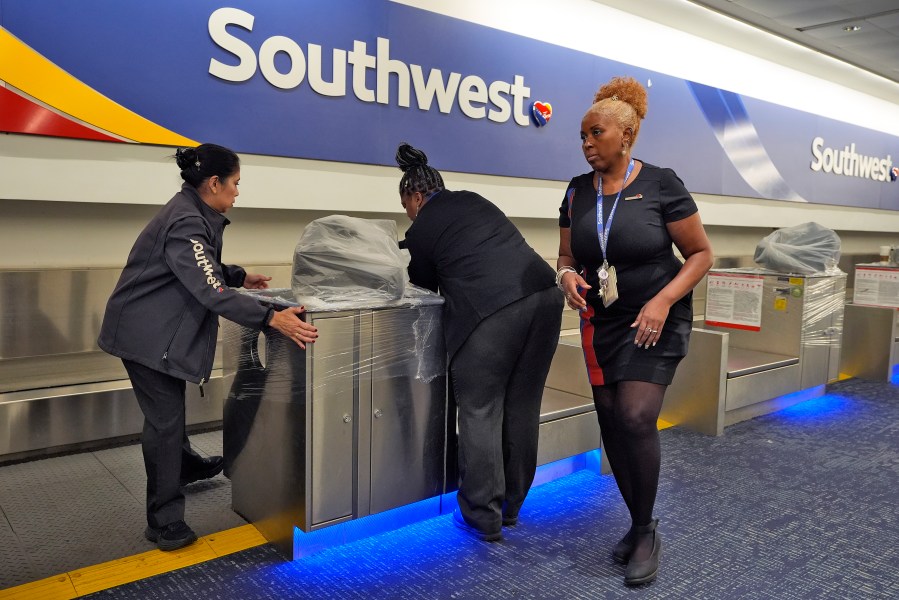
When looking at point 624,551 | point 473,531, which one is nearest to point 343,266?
point 473,531

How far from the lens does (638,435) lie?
86.8 inches

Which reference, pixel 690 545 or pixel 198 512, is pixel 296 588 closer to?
pixel 198 512

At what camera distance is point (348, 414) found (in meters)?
2.34

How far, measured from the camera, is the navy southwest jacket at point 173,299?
88.1 inches

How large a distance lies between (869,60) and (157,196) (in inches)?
271

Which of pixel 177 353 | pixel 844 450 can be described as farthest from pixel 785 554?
pixel 177 353

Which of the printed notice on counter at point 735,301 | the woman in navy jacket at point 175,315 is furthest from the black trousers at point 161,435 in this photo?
the printed notice on counter at point 735,301

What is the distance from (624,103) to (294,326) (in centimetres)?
124

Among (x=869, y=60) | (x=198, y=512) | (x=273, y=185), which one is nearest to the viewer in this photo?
(x=198, y=512)

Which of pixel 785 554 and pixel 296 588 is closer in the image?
pixel 296 588

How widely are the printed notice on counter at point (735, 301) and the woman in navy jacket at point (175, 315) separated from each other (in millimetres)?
3420

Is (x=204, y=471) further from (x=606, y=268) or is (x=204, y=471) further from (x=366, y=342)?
(x=606, y=268)

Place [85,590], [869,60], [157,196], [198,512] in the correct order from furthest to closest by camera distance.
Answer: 1. [869,60]
2. [157,196]
3. [198,512]
4. [85,590]

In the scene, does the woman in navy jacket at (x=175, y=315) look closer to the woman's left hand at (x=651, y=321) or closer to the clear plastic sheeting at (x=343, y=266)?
the clear plastic sheeting at (x=343, y=266)
